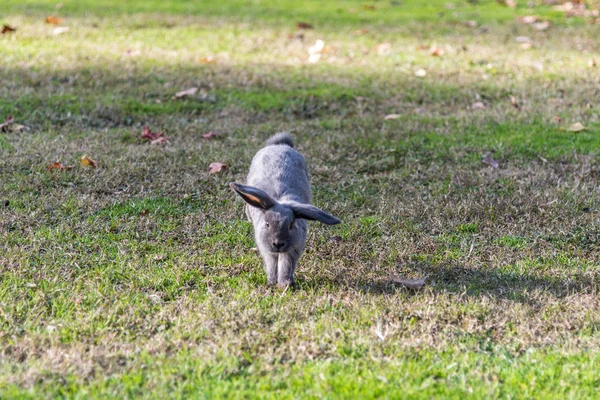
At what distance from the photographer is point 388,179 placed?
21.1ft

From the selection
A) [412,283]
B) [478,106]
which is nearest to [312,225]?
[412,283]

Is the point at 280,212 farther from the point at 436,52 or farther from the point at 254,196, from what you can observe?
the point at 436,52

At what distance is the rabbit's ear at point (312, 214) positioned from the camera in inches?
171

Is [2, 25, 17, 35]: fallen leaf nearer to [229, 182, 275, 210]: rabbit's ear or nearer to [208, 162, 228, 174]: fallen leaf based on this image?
[208, 162, 228, 174]: fallen leaf

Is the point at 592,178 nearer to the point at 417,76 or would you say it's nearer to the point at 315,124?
the point at 315,124

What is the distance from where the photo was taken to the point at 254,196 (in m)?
4.34

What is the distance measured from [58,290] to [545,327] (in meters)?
2.77

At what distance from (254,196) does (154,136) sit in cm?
319

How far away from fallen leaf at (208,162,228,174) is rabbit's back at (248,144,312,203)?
3.46 feet

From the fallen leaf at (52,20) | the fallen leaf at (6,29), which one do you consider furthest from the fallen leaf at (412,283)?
the fallen leaf at (52,20)

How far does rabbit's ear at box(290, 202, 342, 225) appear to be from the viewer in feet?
14.3

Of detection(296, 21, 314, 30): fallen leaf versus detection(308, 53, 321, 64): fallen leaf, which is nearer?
detection(308, 53, 321, 64): fallen leaf

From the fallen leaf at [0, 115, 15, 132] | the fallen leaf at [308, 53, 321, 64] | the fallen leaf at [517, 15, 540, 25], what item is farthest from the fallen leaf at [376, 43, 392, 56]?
the fallen leaf at [0, 115, 15, 132]

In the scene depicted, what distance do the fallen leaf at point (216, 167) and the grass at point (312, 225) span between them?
0.34 feet
